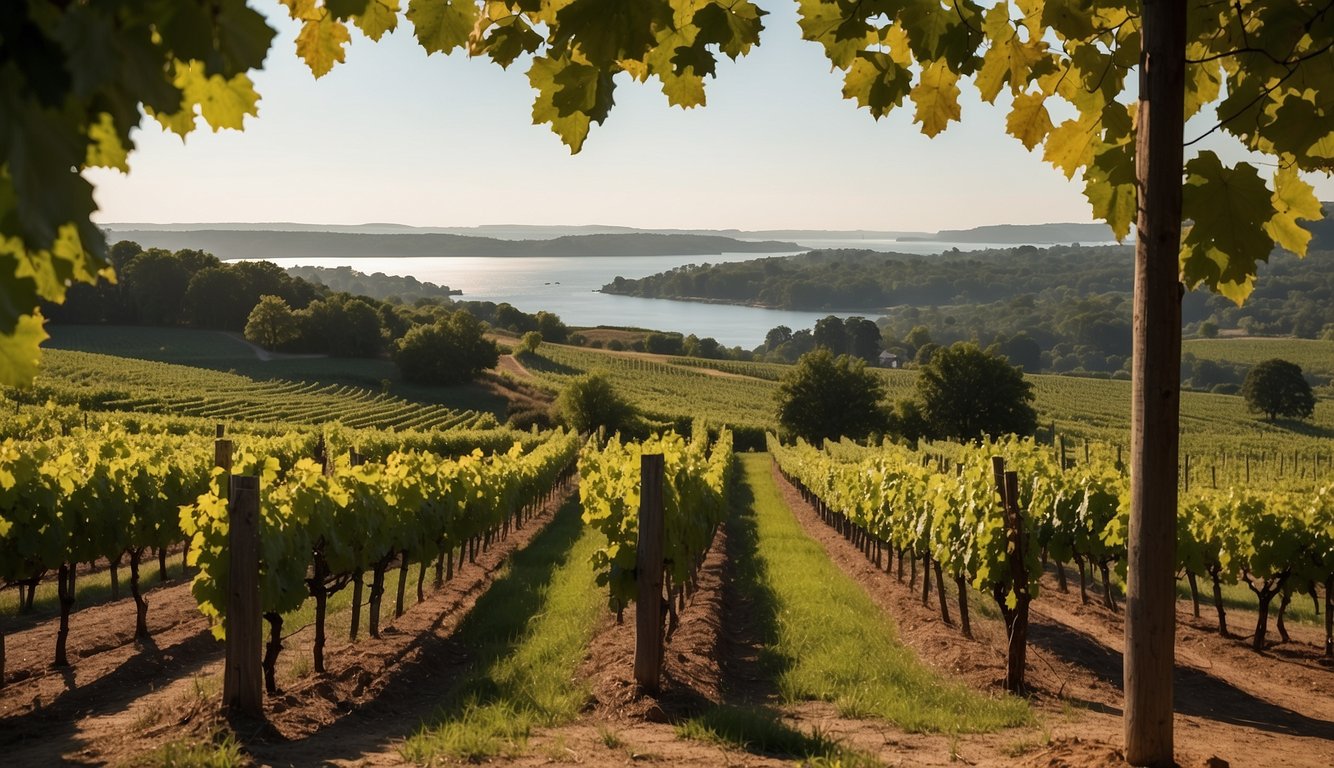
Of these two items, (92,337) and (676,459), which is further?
(92,337)

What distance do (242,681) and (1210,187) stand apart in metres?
6.02

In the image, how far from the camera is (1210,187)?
3.65 m

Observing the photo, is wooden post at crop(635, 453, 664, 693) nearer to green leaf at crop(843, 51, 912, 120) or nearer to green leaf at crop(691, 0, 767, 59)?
green leaf at crop(843, 51, 912, 120)

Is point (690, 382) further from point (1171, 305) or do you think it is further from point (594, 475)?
point (1171, 305)

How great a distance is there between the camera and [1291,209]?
3.88 meters

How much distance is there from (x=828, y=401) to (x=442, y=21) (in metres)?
58.1

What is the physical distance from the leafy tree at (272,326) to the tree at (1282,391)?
75.5m

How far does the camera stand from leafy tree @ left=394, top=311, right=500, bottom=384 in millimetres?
79188

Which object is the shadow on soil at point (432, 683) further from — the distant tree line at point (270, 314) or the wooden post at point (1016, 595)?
the distant tree line at point (270, 314)

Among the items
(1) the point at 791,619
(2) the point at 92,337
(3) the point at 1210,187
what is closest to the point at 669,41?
(3) the point at 1210,187

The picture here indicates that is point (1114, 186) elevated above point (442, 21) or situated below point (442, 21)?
below

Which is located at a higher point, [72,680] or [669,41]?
[669,41]

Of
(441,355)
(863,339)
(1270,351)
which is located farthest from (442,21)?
(863,339)

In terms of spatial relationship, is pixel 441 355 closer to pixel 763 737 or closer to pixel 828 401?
pixel 828 401
